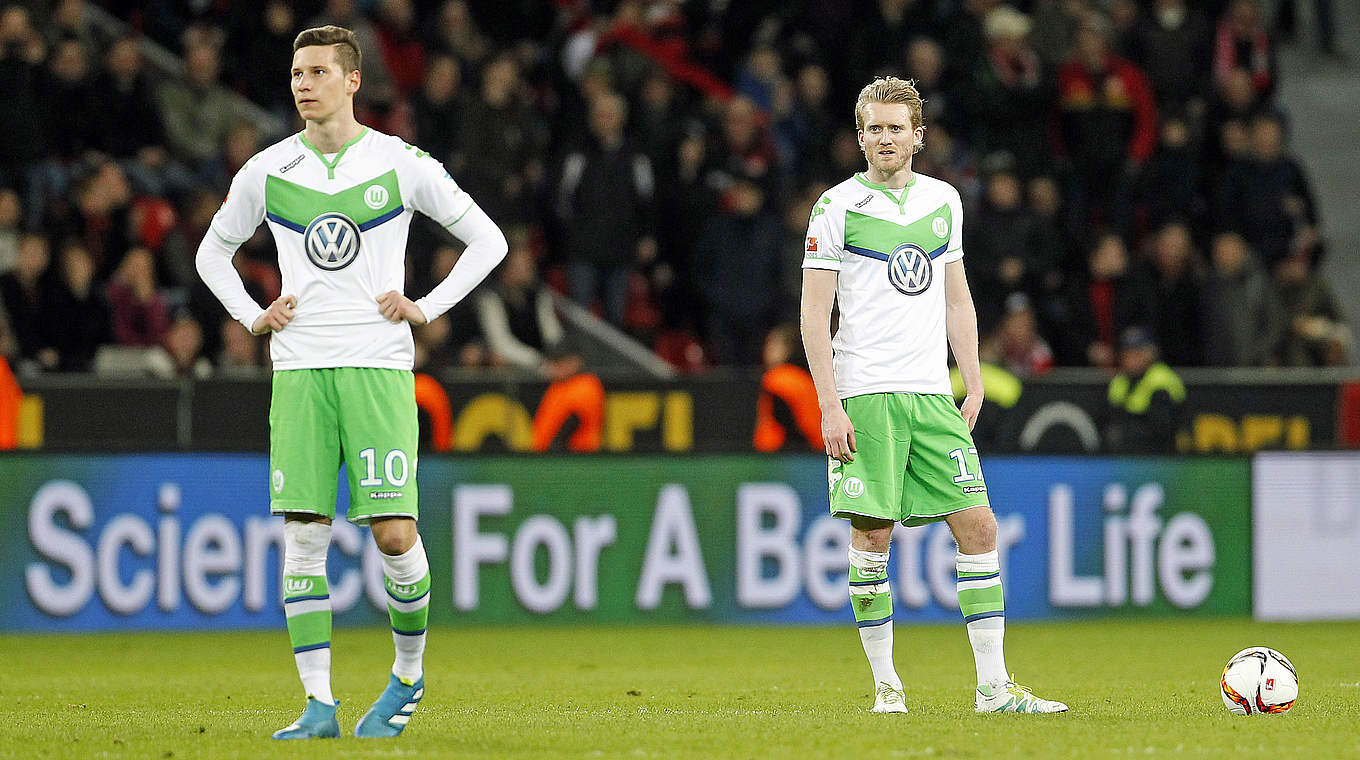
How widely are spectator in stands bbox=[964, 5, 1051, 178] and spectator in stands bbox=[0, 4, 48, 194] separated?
7.95m

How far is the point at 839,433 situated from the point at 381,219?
181cm

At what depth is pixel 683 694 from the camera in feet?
28.2

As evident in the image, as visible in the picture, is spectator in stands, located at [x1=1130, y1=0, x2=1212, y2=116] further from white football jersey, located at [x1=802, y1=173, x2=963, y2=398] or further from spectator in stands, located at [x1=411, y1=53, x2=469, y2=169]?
white football jersey, located at [x1=802, y1=173, x2=963, y2=398]

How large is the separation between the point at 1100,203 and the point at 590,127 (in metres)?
4.76

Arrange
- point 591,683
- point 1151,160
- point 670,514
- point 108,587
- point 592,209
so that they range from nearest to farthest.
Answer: point 591,683, point 108,587, point 670,514, point 592,209, point 1151,160

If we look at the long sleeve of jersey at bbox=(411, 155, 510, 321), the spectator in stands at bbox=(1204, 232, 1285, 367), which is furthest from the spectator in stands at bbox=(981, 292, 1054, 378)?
the long sleeve of jersey at bbox=(411, 155, 510, 321)

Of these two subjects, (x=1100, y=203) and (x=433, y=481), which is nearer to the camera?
(x=433, y=481)

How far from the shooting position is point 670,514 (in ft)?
42.4

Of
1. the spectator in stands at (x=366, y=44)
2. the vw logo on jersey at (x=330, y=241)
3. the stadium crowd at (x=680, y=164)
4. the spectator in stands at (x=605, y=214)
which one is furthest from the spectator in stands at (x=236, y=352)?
the vw logo on jersey at (x=330, y=241)

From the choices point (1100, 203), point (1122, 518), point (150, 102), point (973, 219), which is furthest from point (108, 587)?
point (1100, 203)

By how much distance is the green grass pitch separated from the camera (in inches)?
252

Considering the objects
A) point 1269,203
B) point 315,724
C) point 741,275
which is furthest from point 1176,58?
point 315,724

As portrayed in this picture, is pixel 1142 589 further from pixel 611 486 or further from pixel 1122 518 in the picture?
pixel 611 486

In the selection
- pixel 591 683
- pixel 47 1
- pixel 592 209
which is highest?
pixel 47 1
